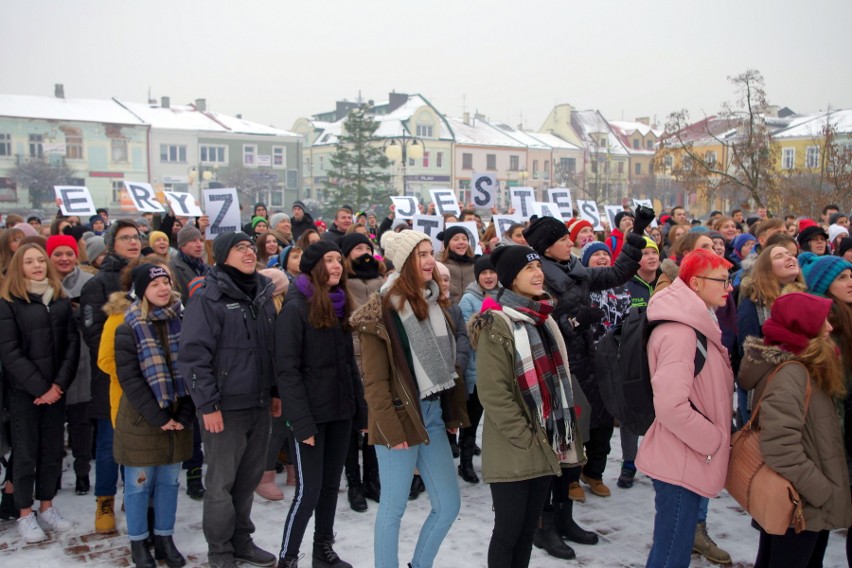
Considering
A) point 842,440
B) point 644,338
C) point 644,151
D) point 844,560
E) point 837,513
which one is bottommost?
point 844,560

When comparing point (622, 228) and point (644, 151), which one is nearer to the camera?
point (622, 228)

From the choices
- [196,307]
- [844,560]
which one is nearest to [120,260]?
[196,307]

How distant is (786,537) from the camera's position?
12.1ft

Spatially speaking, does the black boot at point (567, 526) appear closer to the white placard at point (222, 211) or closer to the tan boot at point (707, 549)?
the tan boot at point (707, 549)

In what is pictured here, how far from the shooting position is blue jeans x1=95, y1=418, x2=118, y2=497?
215 inches

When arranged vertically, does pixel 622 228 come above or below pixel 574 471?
above

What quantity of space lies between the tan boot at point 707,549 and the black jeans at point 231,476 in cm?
302

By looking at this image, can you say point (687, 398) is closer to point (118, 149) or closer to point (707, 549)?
point (707, 549)

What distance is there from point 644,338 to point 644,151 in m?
78.1

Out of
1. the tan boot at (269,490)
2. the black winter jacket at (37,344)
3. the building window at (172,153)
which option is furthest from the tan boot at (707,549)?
the building window at (172,153)

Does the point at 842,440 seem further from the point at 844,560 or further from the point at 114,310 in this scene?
the point at 114,310

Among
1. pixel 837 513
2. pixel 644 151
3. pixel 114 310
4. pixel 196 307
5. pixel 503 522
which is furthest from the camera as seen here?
pixel 644 151

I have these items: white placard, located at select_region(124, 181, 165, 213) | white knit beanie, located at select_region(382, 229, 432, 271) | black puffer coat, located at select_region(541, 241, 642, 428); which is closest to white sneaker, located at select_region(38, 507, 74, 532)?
white knit beanie, located at select_region(382, 229, 432, 271)

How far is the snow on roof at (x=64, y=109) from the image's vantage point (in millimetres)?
52656
